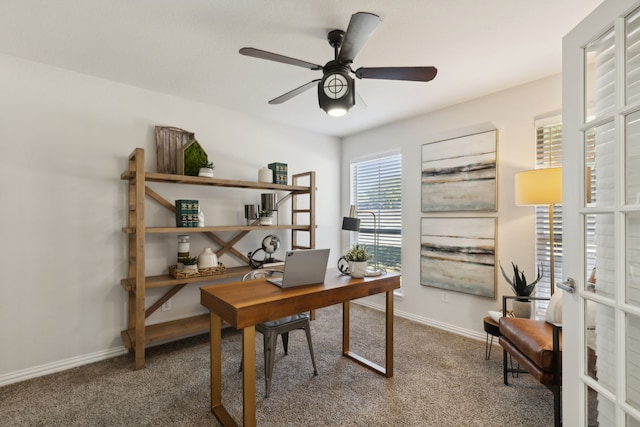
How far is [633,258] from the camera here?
3.45 feet

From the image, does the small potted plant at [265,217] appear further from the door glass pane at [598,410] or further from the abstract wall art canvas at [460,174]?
the door glass pane at [598,410]

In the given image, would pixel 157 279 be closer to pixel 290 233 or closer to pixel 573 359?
pixel 290 233

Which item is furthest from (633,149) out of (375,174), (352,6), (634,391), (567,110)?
(375,174)

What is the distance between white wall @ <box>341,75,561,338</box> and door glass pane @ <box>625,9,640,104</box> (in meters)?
1.85

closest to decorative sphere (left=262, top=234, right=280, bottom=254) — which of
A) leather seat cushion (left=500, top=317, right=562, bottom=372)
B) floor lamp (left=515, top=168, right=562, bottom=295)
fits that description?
leather seat cushion (left=500, top=317, right=562, bottom=372)

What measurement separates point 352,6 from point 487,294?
2904 millimetres

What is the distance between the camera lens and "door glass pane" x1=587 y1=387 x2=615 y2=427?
1140 millimetres

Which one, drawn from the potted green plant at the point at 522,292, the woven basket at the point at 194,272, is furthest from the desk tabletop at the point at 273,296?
the potted green plant at the point at 522,292

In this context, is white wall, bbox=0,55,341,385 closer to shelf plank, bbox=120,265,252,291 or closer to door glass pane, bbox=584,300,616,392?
shelf plank, bbox=120,265,252,291

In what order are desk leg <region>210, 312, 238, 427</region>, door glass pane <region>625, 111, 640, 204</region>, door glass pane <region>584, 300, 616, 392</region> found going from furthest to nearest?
desk leg <region>210, 312, 238, 427</region> < door glass pane <region>584, 300, 616, 392</region> < door glass pane <region>625, 111, 640, 204</region>

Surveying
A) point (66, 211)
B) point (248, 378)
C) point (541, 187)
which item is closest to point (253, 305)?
point (248, 378)

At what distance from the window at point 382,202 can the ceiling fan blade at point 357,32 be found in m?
2.39

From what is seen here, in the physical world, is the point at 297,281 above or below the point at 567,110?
below

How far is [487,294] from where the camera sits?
3.05m
